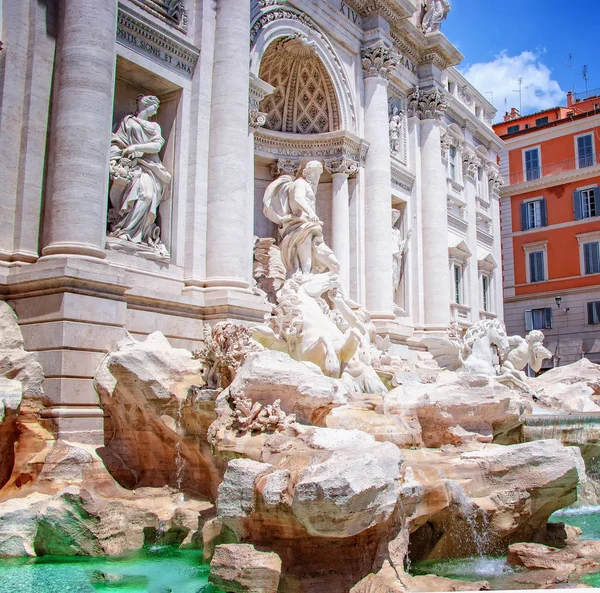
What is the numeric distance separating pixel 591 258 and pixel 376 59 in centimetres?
1508

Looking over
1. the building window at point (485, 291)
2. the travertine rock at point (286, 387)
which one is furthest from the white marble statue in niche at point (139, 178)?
the building window at point (485, 291)

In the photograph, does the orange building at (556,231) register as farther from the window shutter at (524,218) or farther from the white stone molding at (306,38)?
the white stone molding at (306,38)

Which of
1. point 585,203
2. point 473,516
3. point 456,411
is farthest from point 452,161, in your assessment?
point 473,516

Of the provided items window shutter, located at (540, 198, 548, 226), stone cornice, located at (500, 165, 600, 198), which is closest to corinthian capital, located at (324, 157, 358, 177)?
stone cornice, located at (500, 165, 600, 198)

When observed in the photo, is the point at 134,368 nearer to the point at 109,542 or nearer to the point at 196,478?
the point at 196,478

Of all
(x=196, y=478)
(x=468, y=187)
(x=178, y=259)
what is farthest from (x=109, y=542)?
(x=468, y=187)

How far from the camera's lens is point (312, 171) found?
14.9 m

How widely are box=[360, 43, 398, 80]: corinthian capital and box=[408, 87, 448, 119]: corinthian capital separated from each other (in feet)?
7.70

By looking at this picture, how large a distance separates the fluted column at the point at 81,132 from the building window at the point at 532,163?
78.1ft

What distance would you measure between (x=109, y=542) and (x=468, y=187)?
19.6 meters

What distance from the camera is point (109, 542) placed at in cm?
717

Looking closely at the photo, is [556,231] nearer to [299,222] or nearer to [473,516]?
[299,222]

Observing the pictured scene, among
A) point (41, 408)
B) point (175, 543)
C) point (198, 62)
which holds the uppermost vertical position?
point (198, 62)

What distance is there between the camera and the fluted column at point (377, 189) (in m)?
17.0
